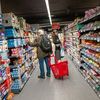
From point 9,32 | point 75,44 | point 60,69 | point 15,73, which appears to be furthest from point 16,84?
point 75,44

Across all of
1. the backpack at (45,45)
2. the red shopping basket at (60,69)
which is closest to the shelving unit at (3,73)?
the red shopping basket at (60,69)

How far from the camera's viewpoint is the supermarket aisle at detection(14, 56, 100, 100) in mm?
5227

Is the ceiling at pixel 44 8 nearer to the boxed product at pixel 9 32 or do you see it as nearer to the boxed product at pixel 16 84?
the boxed product at pixel 9 32

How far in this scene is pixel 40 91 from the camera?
5.82 meters

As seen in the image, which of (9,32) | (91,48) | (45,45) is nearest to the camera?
(9,32)

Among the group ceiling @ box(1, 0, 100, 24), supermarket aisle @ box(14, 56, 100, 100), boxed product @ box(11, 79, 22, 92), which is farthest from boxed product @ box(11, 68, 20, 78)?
ceiling @ box(1, 0, 100, 24)

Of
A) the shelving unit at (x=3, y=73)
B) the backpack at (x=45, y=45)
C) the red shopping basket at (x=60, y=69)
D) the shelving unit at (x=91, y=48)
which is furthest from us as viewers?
the backpack at (x=45, y=45)

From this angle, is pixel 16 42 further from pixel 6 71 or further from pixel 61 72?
pixel 61 72

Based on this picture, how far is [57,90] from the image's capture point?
5.88 meters

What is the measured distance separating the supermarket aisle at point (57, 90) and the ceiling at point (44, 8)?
21.0 ft

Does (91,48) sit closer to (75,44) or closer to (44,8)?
(75,44)

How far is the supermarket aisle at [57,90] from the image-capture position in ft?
17.2

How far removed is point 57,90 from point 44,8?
30.6 ft

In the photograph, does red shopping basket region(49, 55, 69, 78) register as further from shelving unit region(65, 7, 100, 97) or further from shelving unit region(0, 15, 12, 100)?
shelving unit region(0, 15, 12, 100)
